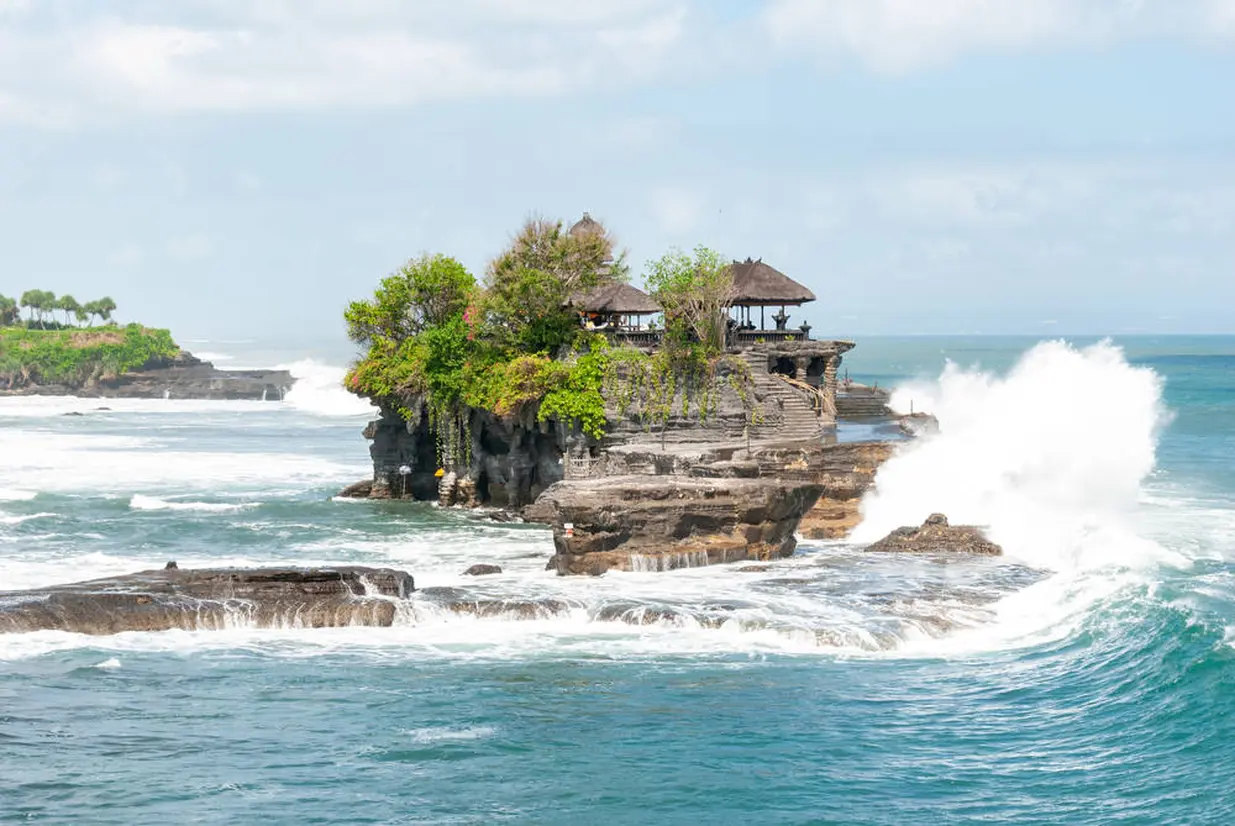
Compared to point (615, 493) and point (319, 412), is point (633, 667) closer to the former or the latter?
point (615, 493)

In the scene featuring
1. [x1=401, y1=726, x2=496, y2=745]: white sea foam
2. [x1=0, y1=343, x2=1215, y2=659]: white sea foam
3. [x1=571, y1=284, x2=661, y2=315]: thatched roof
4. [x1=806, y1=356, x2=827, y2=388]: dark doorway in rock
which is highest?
[x1=571, y1=284, x2=661, y2=315]: thatched roof

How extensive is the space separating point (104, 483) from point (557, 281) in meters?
19.7

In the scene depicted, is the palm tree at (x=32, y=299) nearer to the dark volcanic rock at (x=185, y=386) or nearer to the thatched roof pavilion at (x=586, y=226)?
the dark volcanic rock at (x=185, y=386)

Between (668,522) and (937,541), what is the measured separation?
288 inches

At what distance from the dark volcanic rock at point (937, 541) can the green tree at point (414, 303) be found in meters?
19.8

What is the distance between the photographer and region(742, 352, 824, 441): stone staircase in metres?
47.5

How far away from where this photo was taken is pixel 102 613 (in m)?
30.3

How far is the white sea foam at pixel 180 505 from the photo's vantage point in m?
50.5

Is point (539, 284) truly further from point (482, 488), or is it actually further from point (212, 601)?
point (212, 601)

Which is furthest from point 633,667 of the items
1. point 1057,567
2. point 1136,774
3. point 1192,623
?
point 1057,567

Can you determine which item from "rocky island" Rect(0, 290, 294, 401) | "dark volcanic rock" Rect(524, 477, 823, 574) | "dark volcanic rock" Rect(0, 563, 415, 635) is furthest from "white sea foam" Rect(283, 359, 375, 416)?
"dark volcanic rock" Rect(0, 563, 415, 635)

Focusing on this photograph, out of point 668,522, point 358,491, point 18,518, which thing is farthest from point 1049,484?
point 18,518

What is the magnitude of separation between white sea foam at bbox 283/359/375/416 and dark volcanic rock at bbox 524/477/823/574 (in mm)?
62588

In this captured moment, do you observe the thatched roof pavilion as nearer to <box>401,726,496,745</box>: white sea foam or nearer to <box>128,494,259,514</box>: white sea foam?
<box>128,494,259,514</box>: white sea foam
